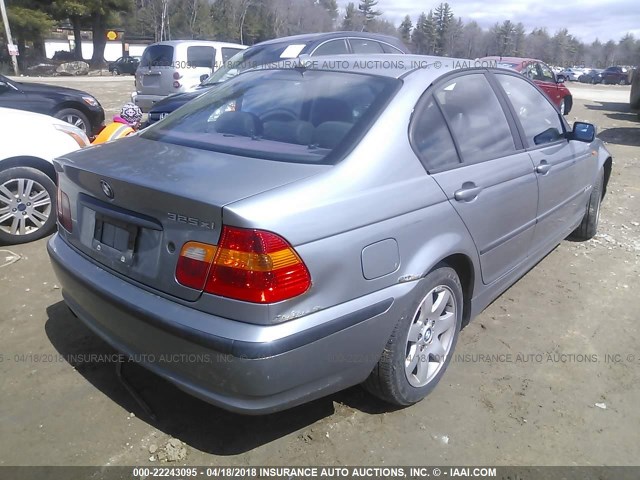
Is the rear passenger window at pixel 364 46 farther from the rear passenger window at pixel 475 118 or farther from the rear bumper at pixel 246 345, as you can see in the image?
the rear bumper at pixel 246 345

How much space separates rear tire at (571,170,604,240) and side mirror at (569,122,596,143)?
93 cm

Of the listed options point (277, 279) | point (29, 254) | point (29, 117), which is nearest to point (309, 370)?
point (277, 279)

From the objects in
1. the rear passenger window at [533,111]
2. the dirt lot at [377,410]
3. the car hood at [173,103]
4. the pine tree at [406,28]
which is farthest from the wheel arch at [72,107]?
the pine tree at [406,28]

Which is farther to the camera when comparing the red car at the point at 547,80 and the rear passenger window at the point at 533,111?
the red car at the point at 547,80

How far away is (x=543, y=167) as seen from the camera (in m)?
3.47

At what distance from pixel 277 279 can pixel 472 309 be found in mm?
1469

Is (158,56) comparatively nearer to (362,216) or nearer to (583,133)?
(583,133)

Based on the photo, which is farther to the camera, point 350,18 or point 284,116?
point 350,18

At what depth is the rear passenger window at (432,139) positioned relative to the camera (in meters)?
2.57

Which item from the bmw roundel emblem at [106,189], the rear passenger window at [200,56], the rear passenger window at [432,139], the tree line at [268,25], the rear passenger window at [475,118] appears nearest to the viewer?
the bmw roundel emblem at [106,189]

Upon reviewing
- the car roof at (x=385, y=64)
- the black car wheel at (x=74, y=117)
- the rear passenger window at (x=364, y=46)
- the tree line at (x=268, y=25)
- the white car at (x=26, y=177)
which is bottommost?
the white car at (x=26, y=177)

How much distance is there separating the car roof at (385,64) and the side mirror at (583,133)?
3.65 feet

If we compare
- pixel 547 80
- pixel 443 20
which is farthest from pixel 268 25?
pixel 547 80

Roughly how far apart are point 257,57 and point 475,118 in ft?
19.1
